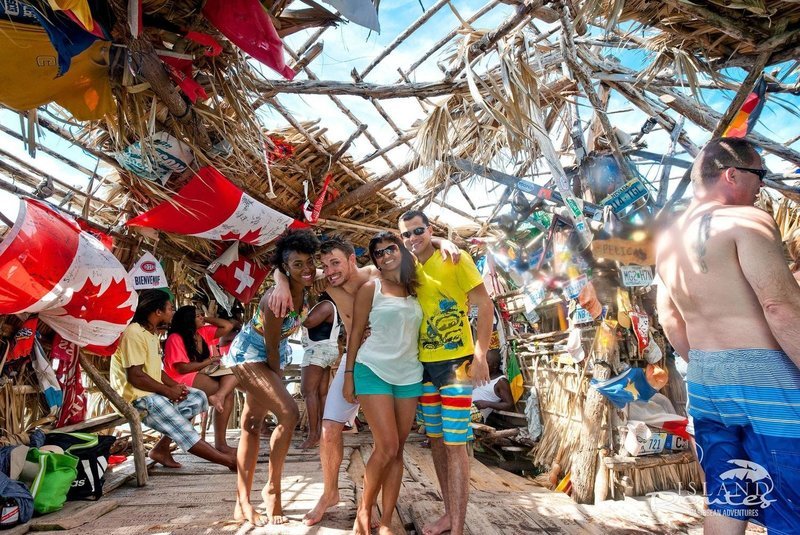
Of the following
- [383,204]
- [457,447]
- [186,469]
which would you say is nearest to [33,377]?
[186,469]

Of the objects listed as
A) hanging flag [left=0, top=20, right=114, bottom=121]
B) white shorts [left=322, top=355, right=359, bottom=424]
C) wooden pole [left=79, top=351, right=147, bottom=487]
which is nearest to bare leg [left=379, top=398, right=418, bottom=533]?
white shorts [left=322, top=355, right=359, bottom=424]

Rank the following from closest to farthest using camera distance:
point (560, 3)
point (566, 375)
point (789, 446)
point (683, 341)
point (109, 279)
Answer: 1. point (789, 446)
2. point (683, 341)
3. point (560, 3)
4. point (109, 279)
5. point (566, 375)

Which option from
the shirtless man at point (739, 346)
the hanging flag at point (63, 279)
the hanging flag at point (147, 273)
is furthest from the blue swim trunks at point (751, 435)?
the hanging flag at point (147, 273)

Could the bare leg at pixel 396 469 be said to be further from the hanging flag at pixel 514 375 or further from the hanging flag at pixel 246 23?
the hanging flag at pixel 514 375

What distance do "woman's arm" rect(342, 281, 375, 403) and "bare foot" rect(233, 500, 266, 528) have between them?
78cm

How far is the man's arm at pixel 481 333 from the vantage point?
258 cm

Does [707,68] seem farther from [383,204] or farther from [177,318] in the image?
[177,318]

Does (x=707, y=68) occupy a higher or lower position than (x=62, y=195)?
lower

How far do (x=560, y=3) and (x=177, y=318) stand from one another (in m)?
4.79

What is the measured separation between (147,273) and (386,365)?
3604 millimetres

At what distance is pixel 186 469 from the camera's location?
4.66 metres

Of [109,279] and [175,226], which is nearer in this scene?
[109,279]

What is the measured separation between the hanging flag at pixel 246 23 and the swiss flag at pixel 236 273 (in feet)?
13.7

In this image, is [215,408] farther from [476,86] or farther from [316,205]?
[476,86]
